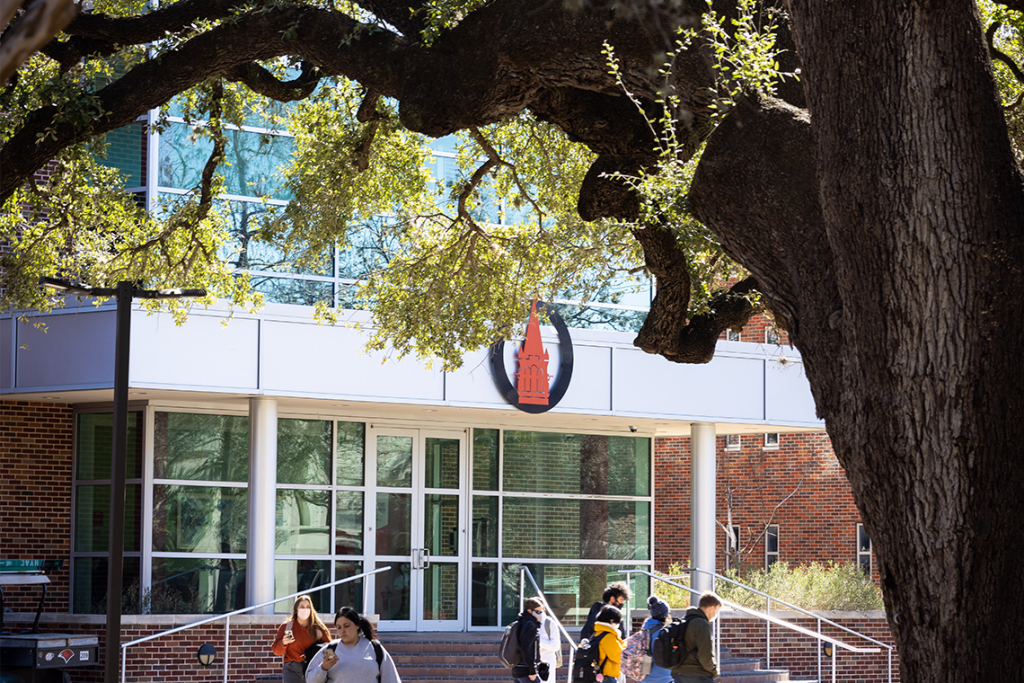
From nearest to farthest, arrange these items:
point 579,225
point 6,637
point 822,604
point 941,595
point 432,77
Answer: point 941,595
point 432,77
point 579,225
point 6,637
point 822,604

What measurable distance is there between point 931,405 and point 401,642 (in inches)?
553

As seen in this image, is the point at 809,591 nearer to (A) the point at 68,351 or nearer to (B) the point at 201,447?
(B) the point at 201,447

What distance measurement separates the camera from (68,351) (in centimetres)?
1566

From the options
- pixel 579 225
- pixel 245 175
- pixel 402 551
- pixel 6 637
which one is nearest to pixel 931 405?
pixel 579 225

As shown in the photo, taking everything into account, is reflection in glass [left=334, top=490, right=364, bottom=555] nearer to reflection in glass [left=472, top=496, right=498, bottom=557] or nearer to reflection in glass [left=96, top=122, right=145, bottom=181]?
reflection in glass [left=472, top=496, right=498, bottom=557]

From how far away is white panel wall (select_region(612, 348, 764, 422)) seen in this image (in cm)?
1888

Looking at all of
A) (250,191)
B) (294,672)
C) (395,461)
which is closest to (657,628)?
(294,672)

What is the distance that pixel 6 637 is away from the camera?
13.3 metres

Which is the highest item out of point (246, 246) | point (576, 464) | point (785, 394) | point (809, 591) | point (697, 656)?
point (246, 246)

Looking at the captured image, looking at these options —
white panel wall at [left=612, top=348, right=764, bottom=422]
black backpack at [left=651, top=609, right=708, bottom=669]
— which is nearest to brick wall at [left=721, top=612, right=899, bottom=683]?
white panel wall at [left=612, top=348, right=764, bottom=422]

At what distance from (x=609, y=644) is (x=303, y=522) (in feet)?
27.6

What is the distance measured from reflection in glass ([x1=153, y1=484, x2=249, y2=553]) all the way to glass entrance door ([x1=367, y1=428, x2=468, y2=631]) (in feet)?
6.92

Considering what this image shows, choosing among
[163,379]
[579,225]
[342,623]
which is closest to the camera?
[342,623]

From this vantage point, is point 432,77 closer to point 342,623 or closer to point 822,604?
point 342,623
